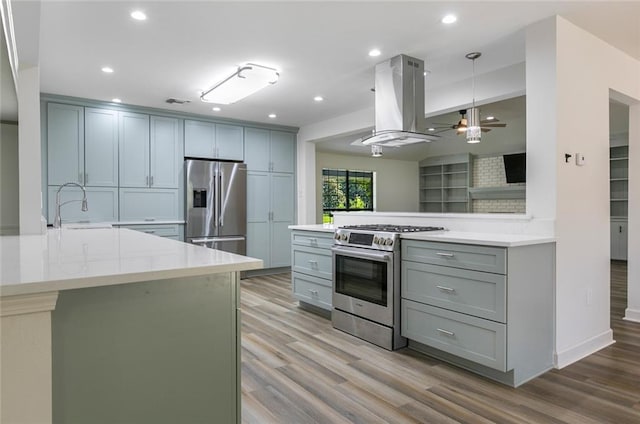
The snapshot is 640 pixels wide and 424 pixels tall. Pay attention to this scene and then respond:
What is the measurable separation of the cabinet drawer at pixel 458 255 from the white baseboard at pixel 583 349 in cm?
88

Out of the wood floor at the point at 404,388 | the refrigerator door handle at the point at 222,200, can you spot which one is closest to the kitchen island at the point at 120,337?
the wood floor at the point at 404,388

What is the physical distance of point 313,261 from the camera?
393cm

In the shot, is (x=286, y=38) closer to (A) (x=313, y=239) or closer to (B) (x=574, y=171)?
(A) (x=313, y=239)

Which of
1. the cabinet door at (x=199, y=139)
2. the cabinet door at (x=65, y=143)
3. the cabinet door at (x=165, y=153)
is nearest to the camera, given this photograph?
the cabinet door at (x=65, y=143)

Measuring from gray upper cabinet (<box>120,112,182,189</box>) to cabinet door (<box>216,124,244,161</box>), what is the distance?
0.58 meters

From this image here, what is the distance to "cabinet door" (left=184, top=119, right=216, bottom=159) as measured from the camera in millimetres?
5582

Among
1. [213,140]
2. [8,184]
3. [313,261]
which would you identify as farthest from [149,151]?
[313,261]

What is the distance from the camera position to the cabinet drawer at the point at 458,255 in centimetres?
234

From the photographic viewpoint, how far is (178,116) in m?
5.51

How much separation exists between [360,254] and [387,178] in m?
6.92

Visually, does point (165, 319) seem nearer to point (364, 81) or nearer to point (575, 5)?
point (575, 5)

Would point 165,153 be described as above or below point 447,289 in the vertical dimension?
above

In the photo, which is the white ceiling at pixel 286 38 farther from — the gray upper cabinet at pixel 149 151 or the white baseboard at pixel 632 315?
the white baseboard at pixel 632 315

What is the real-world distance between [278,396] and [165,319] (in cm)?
125
